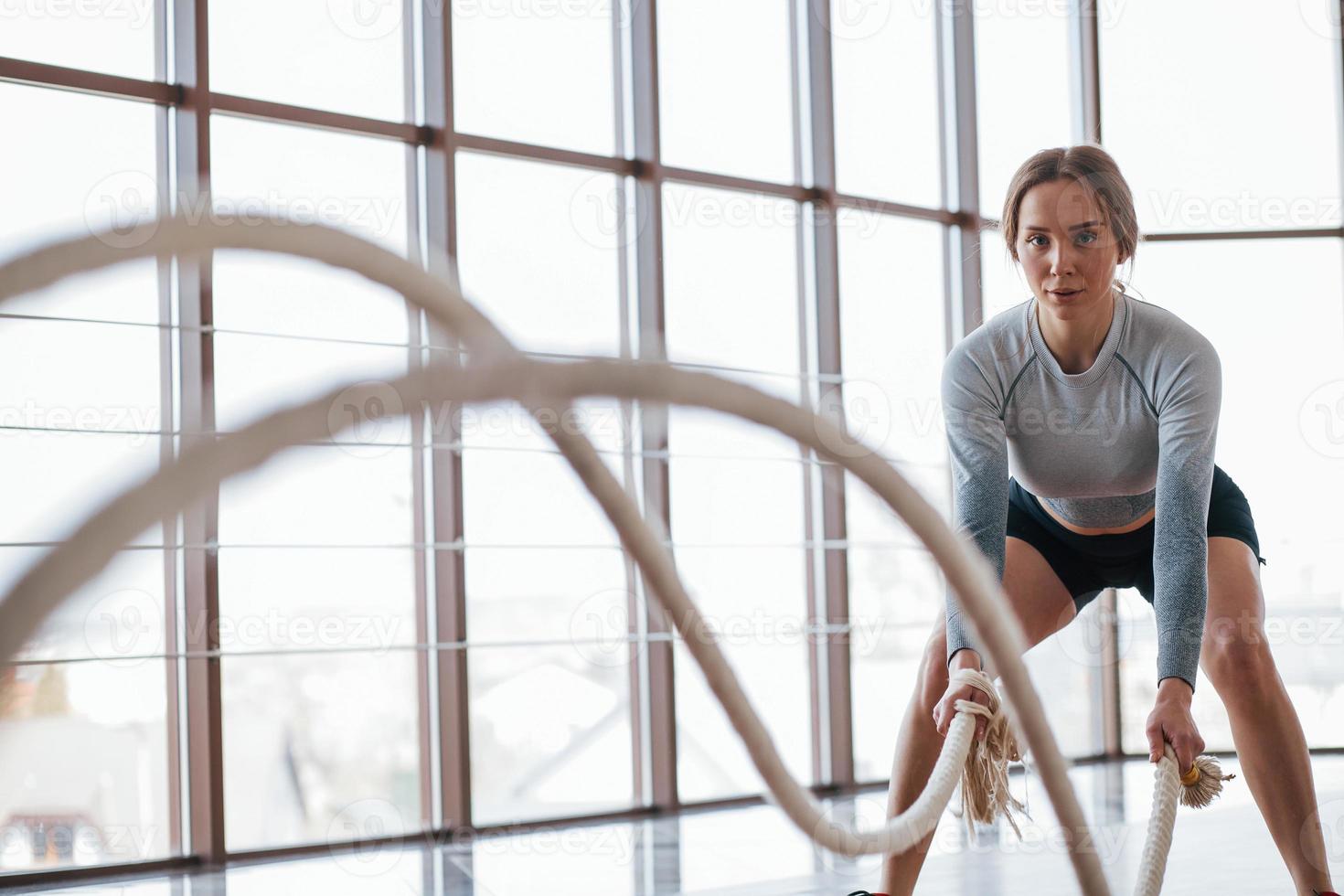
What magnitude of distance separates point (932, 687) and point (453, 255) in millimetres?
2645

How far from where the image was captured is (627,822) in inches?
160

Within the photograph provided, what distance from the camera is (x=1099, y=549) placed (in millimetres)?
1950

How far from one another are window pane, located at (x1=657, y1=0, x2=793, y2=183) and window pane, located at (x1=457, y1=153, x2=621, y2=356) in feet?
1.35

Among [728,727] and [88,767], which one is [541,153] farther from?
Answer: [88,767]

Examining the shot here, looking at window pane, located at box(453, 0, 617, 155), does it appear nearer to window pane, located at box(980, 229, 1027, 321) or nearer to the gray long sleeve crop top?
window pane, located at box(980, 229, 1027, 321)

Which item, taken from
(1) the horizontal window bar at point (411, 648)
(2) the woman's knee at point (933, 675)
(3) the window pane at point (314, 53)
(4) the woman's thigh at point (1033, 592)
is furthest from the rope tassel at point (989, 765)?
(3) the window pane at point (314, 53)

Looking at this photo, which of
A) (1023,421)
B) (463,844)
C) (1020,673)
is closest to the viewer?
(1020,673)

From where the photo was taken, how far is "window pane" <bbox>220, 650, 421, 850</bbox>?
3625 millimetres

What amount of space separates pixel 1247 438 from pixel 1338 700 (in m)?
1.09

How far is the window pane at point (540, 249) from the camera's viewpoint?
4.15m

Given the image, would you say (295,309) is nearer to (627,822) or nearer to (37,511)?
(37,511)

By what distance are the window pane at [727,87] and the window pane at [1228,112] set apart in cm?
148

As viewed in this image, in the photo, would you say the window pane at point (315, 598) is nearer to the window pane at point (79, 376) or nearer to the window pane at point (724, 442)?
the window pane at point (79, 376)

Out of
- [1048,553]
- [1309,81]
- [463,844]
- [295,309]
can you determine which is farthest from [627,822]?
[1309,81]
